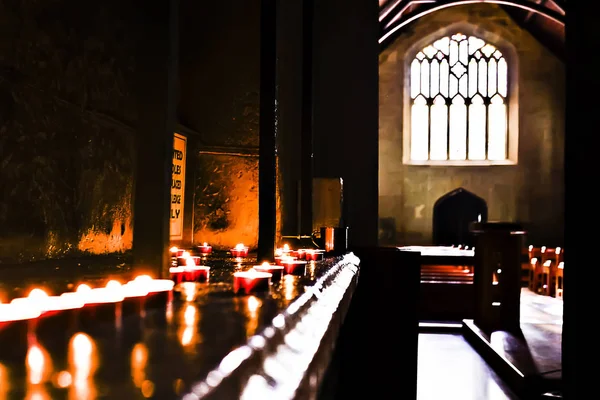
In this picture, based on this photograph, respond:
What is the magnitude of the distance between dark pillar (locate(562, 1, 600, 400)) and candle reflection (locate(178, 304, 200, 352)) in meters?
1.43

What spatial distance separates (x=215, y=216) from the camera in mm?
3363

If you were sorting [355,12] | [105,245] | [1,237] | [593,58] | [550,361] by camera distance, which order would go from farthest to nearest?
[355,12]
[550,361]
[105,245]
[593,58]
[1,237]

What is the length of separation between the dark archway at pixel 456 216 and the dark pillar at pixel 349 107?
8354mm

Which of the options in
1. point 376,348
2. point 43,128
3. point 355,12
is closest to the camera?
point 43,128

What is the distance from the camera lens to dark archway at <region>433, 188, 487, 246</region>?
13.6 meters

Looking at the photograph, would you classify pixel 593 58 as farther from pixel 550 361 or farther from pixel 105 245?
pixel 550 361

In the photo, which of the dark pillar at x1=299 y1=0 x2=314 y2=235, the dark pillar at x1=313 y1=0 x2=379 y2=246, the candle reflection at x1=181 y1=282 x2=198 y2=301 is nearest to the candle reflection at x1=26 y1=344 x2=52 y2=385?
the candle reflection at x1=181 y1=282 x2=198 y2=301

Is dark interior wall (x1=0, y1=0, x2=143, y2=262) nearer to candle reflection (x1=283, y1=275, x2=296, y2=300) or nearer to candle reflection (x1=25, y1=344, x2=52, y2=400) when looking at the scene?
candle reflection (x1=283, y1=275, x2=296, y2=300)

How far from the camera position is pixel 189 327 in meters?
0.70

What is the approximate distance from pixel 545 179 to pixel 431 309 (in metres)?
7.70

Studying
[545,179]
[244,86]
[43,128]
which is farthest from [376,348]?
[545,179]

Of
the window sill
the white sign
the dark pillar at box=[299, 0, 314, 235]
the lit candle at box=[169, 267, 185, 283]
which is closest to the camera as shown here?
the lit candle at box=[169, 267, 185, 283]

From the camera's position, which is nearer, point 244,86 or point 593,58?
→ point 593,58

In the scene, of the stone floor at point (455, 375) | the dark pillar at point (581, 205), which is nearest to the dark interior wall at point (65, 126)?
the dark pillar at point (581, 205)
